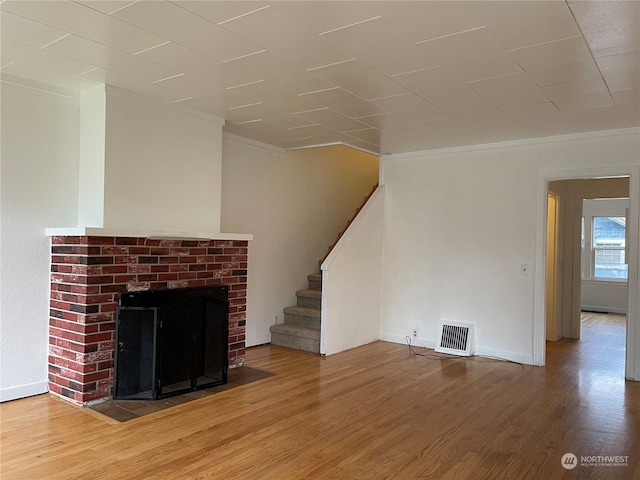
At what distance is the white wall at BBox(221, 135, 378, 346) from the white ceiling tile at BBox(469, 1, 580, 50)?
3174 millimetres

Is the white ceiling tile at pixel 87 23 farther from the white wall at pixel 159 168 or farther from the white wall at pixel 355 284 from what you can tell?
the white wall at pixel 355 284

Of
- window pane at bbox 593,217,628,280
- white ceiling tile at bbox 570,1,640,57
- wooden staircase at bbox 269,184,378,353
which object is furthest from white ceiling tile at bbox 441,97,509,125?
window pane at bbox 593,217,628,280

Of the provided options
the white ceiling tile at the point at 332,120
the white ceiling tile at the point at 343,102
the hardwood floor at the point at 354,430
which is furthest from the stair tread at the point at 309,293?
the white ceiling tile at the point at 343,102

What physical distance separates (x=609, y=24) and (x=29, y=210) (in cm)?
387

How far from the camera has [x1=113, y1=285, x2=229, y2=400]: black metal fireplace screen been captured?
3.47 meters

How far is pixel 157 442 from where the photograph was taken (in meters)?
2.77

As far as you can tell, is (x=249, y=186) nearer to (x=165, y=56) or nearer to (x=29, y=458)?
(x=165, y=56)

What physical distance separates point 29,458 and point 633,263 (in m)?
4.88

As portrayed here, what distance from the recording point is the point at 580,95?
135 inches

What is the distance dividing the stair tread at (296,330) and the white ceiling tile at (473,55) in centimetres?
311

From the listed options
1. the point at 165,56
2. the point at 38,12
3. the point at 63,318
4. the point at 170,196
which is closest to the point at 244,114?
the point at 170,196

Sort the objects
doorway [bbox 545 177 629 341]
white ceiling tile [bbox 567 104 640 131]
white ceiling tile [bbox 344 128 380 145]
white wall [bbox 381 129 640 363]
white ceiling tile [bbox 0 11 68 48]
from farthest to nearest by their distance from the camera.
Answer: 1. doorway [bbox 545 177 629 341]
2. white wall [bbox 381 129 640 363]
3. white ceiling tile [bbox 344 128 380 145]
4. white ceiling tile [bbox 567 104 640 131]
5. white ceiling tile [bbox 0 11 68 48]

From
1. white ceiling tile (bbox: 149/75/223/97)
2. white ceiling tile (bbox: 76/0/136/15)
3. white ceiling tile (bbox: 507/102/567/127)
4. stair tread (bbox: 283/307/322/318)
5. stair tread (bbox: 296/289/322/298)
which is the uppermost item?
white ceiling tile (bbox: 76/0/136/15)

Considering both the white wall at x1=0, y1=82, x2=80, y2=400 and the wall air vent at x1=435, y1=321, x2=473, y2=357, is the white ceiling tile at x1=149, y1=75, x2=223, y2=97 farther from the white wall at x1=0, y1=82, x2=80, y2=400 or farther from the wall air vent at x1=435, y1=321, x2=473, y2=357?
the wall air vent at x1=435, y1=321, x2=473, y2=357
